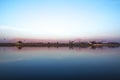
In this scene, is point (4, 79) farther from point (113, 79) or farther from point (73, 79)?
point (113, 79)

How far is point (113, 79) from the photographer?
1625 centimetres

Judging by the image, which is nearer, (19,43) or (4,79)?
(4,79)

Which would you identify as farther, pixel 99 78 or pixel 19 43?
pixel 19 43

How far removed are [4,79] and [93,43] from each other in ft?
602

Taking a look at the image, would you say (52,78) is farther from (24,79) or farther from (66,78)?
(24,79)

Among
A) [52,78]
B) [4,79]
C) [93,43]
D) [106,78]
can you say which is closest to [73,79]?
[52,78]

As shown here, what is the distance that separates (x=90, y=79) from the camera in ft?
52.9

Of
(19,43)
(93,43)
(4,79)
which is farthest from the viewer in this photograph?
(93,43)

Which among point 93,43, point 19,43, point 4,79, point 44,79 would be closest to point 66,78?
point 44,79

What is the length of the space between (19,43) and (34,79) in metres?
167

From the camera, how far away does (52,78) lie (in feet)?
54.1

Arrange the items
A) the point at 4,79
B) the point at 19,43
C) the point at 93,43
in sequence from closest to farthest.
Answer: the point at 4,79, the point at 19,43, the point at 93,43

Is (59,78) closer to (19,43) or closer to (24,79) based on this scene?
(24,79)

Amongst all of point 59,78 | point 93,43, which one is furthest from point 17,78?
point 93,43
